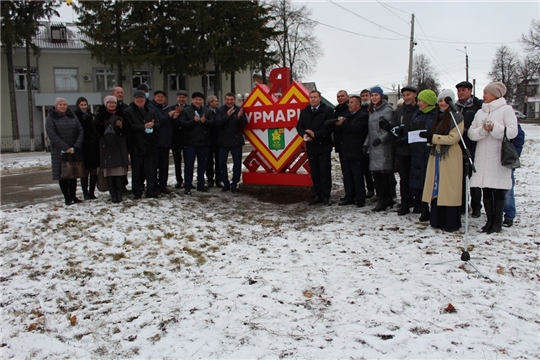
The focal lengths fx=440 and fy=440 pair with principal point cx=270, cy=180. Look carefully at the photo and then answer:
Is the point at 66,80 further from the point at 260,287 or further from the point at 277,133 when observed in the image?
the point at 260,287

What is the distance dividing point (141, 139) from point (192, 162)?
4.21 feet

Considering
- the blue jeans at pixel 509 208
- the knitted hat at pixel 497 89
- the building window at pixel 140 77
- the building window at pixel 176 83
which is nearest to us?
the knitted hat at pixel 497 89

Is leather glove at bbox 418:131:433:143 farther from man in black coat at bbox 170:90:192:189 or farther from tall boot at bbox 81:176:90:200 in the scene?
tall boot at bbox 81:176:90:200

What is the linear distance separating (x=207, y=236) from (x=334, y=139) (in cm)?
298

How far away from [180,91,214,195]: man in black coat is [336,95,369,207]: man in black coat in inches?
104

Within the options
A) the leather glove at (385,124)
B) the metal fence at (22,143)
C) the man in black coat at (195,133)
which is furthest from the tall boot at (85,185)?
the metal fence at (22,143)

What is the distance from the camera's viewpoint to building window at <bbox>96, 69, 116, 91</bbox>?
3288 cm

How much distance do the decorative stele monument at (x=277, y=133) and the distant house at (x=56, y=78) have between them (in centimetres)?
2257

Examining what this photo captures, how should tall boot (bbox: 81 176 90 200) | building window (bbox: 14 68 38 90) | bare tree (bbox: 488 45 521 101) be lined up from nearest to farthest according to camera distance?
tall boot (bbox: 81 176 90 200) → building window (bbox: 14 68 38 90) → bare tree (bbox: 488 45 521 101)

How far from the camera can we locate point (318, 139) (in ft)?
25.2

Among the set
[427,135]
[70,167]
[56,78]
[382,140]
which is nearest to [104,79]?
[56,78]

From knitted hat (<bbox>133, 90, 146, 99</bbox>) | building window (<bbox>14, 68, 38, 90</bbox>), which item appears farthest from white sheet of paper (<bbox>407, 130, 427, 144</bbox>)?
building window (<bbox>14, 68, 38, 90</bbox>)

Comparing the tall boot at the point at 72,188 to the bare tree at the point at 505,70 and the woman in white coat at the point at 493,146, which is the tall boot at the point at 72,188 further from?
the bare tree at the point at 505,70

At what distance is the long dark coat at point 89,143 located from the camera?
297 inches
